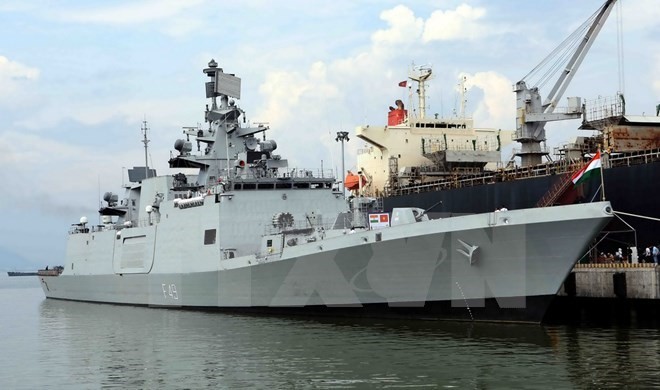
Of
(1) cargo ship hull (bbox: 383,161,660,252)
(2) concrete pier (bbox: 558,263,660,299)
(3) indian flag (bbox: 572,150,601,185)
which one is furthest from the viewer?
(1) cargo ship hull (bbox: 383,161,660,252)

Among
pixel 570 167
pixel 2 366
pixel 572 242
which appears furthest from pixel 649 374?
pixel 570 167

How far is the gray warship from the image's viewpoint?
1788 cm

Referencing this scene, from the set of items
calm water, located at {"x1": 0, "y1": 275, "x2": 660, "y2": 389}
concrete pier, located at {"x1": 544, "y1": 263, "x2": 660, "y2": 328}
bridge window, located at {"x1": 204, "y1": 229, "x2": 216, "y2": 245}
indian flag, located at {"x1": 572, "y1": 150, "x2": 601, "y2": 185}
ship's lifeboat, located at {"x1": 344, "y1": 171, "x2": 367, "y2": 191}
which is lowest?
calm water, located at {"x1": 0, "y1": 275, "x2": 660, "y2": 389}

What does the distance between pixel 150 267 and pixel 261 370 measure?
14840 millimetres

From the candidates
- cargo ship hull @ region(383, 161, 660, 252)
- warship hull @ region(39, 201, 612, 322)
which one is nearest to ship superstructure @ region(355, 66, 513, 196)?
cargo ship hull @ region(383, 161, 660, 252)

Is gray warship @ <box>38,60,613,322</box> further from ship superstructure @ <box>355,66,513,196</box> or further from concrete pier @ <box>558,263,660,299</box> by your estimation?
ship superstructure @ <box>355,66,513,196</box>

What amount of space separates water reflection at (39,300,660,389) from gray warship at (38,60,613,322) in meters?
0.78

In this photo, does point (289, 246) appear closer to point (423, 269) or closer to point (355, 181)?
point (423, 269)

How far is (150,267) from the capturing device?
2881 centimetres

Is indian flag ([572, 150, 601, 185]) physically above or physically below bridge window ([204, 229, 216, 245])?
above

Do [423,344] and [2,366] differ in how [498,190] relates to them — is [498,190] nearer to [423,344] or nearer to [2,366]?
[423,344]

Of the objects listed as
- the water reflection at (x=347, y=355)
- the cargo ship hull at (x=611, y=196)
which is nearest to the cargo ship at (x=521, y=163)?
the cargo ship hull at (x=611, y=196)

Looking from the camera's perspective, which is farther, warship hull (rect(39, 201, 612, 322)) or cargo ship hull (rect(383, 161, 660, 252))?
cargo ship hull (rect(383, 161, 660, 252))

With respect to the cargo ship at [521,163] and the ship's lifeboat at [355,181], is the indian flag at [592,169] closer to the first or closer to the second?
the cargo ship at [521,163]
